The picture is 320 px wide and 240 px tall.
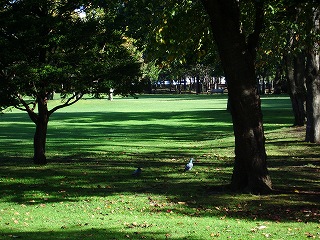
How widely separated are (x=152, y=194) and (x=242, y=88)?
10.1ft

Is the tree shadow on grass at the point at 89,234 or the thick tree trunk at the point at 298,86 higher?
the thick tree trunk at the point at 298,86

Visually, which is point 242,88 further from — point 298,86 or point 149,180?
point 298,86

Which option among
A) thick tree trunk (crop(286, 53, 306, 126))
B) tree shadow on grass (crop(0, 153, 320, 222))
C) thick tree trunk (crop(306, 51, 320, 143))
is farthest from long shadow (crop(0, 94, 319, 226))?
thick tree trunk (crop(286, 53, 306, 126))

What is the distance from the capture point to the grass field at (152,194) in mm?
9719

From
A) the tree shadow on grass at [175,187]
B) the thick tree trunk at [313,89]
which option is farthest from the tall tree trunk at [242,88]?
the thick tree trunk at [313,89]

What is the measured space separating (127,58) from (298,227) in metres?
11.6

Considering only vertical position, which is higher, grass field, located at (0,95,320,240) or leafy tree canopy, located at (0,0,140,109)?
leafy tree canopy, located at (0,0,140,109)

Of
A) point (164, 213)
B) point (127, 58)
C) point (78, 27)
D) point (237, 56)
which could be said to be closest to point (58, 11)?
point (78, 27)

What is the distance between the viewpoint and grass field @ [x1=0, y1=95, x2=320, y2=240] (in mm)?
9719

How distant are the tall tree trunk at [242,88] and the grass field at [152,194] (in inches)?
26.3

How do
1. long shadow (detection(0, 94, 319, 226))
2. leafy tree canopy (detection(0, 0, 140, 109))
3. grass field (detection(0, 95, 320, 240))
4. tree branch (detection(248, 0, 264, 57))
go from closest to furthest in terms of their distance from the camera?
grass field (detection(0, 95, 320, 240))
long shadow (detection(0, 94, 319, 226))
tree branch (detection(248, 0, 264, 57))
leafy tree canopy (detection(0, 0, 140, 109))

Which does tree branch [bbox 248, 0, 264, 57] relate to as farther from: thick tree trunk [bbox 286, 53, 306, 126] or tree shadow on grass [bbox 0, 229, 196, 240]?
thick tree trunk [bbox 286, 53, 306, 126]

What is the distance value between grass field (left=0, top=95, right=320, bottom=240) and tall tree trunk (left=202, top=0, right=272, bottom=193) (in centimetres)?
67

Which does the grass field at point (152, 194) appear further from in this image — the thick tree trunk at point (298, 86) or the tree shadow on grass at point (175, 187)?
the thick tree trunk at point (298, 86)
